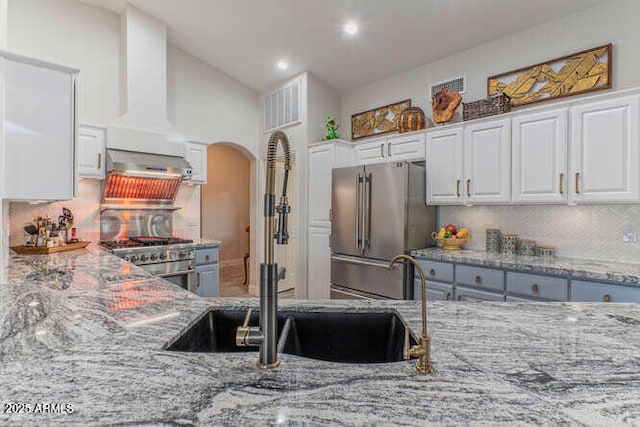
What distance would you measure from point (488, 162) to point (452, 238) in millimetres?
810

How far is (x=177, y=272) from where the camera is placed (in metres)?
3.40

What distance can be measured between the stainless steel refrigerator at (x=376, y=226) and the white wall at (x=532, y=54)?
44.6 inches

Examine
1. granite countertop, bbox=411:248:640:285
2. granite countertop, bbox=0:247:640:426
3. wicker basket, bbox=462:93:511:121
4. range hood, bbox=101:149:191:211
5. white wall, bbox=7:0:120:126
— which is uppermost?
white wall, bbox=7:0:120:126

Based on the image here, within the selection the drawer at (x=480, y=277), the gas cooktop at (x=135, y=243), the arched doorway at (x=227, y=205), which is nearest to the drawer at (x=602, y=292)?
the drawer at (x=480, y=277)

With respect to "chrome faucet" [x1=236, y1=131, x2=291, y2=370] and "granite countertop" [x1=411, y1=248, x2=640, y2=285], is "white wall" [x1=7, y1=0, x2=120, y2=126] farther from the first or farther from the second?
"granite countertop" [x1=411, y1=248, x2=640, y2=285]

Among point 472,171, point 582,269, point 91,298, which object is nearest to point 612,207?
point 582,269

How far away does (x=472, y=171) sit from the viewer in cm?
306

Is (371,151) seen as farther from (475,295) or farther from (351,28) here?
(475,295)

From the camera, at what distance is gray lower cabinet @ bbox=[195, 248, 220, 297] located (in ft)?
11.9

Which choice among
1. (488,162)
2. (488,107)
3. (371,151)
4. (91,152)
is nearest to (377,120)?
(371,151)

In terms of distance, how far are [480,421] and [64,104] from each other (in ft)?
9.50

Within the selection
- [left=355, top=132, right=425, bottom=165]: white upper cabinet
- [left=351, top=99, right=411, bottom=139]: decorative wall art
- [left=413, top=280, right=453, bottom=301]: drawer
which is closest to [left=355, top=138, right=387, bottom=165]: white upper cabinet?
[left=355, top=132, right=425, bottom=165]: white upper cabinet

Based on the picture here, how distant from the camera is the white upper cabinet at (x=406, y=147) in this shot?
11.2 ft

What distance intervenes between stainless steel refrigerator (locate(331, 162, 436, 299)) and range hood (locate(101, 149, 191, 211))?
1.91 meters
